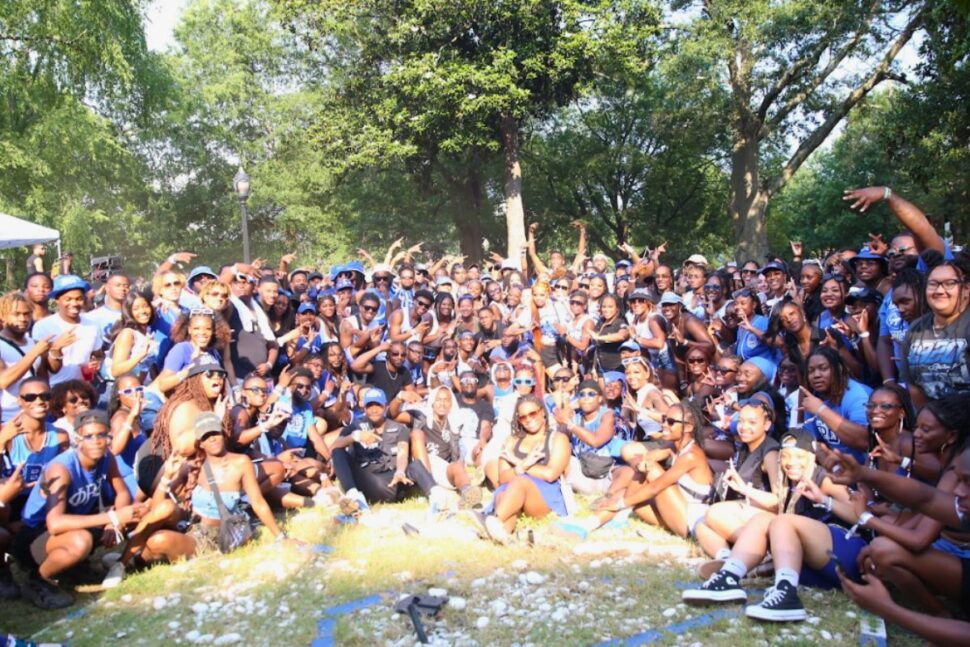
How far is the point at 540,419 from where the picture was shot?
21.0 ft

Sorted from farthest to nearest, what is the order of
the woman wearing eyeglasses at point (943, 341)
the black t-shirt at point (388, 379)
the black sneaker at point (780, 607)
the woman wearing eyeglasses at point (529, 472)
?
the black t-shirt at point (388, 379), the woman wearing eyeglasses at point (529, 472), the woman wearing eyeglasses at point (943, 341), the black sneaker at point (780, 607)

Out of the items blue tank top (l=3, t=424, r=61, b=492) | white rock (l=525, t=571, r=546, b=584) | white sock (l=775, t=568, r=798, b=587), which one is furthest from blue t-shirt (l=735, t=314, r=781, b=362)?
blue tank top (l=3, t=424, r=61, b=492)

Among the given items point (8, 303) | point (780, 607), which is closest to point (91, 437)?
point (8, 303)

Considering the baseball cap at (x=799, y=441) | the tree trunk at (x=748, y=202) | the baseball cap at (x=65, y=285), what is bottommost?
the baseball cap at (x=799, y=441)

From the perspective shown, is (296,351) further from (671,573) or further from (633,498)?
(671,573)

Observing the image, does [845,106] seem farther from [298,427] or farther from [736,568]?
[736,568]

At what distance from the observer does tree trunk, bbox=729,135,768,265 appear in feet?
74.1

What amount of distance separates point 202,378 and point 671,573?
3893mm

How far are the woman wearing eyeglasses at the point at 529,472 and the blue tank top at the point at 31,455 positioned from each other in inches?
127

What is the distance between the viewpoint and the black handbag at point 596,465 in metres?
6.95

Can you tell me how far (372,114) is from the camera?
2447 centimetres

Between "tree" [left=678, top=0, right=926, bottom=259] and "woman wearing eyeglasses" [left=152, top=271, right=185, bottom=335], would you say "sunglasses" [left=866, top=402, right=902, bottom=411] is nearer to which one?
"woman wearing eyeglasses" [left=152, top=271, right=185, bottom=335]

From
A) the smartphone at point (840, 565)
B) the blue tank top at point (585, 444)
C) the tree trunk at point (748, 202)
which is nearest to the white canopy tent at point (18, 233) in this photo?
the blue tank top at point (585, 444)

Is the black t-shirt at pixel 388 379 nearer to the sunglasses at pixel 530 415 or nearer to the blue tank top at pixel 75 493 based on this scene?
the sunglasses at pixel 530 415
